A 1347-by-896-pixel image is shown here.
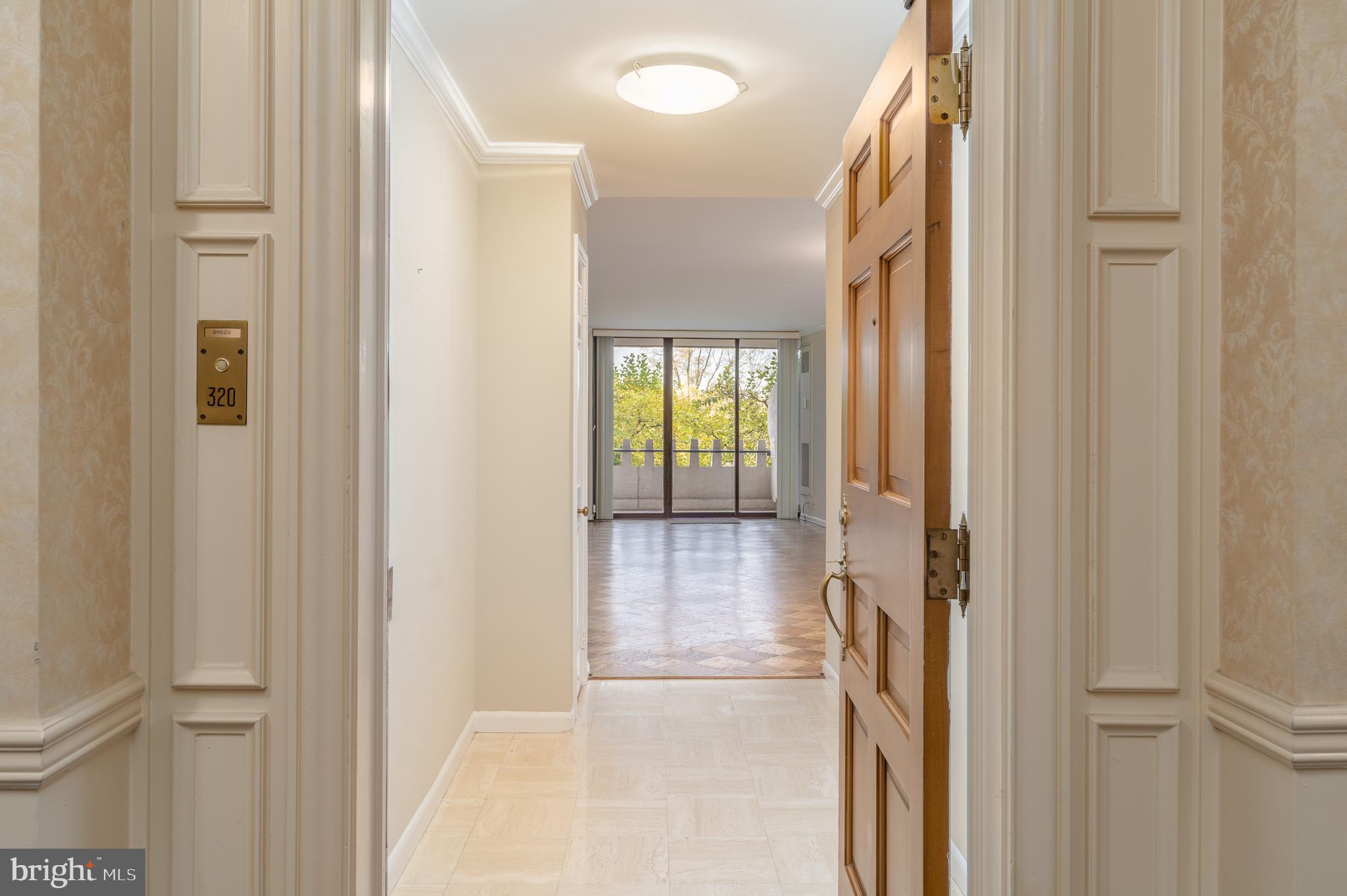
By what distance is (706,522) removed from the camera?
1172cm

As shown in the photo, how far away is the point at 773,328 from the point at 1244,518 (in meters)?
10.5

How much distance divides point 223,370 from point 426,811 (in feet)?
6.74

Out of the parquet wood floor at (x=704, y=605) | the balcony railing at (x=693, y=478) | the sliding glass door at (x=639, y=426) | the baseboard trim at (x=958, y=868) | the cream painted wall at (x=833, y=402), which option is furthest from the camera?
the balcony railing at (x=693, y=478)

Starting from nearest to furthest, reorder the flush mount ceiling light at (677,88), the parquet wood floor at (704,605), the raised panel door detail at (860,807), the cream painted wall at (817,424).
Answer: the raised panel door detail at (860,807)
the flush mount ceiling light at (677,88)
the parquet wood floor at (704,605)
the cream painted wall at (817,424)

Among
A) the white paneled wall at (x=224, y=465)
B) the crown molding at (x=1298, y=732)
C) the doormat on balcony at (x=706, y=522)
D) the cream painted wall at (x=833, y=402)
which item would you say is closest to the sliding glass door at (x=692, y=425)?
the doormat on balcony at (x=706, y=522)

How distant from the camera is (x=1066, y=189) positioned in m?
1.09

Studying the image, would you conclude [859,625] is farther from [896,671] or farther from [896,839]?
[896,839]

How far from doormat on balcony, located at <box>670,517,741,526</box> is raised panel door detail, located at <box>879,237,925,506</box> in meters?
9.89

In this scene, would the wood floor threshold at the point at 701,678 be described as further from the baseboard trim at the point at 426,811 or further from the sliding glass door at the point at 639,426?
the sliding glass door at the point at 639,426

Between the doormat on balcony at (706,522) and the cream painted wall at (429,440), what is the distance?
8040 millimetres

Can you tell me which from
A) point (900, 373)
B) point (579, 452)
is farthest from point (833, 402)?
point (900, 373)

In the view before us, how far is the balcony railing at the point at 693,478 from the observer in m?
12.0
